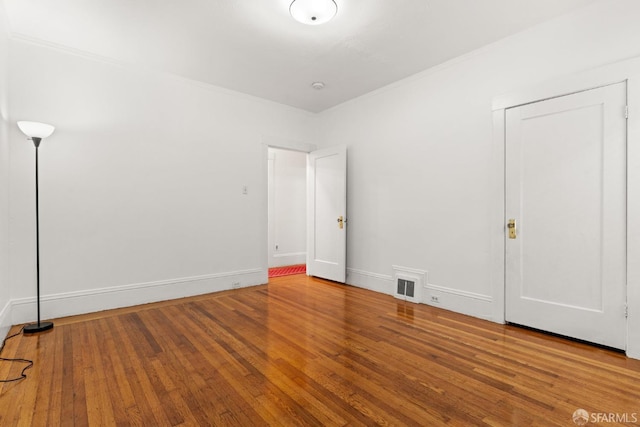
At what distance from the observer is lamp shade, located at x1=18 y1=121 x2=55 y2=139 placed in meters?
2.72

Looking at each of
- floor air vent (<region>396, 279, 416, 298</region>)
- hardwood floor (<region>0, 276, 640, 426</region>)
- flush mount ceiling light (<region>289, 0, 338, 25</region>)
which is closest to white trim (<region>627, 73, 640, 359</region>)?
hardwood floor (<region>0, 276, 640, 426</region>)

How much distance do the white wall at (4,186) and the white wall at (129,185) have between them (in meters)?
0.12

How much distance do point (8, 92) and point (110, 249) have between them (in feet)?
5.94

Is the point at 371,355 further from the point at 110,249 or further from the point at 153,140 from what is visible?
the point at 153,140

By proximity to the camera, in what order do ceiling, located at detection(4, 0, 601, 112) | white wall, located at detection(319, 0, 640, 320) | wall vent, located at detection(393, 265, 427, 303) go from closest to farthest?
ceiling, located at detection(4, 0, 601, 112) → white wall, located at detection(319, 0, 640, 320) → wall vent, located at detection(393, 265, 427, 303)

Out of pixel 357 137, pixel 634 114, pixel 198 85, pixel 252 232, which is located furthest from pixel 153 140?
pixel 634 114

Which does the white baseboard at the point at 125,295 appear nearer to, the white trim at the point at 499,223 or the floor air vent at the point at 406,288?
the floor air vent at the point at 406,288

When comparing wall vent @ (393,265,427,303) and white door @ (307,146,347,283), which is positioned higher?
white door @ (307,146,347,283)

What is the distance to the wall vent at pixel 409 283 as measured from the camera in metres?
3.85

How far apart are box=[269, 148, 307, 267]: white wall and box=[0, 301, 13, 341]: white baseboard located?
395 centimetres

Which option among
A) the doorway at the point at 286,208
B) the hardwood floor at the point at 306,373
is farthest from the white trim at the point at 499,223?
the doorway at the point at 286,208

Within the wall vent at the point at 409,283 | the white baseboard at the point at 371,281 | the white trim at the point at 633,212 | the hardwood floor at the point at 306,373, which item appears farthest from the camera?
the white baseboard at the point at 371,281

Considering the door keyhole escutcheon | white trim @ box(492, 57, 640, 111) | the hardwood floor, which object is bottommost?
the hardwood floor

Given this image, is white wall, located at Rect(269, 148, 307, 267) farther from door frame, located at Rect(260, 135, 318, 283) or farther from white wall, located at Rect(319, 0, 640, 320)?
white wall, located at Rect(319, 0, 640, 320)
